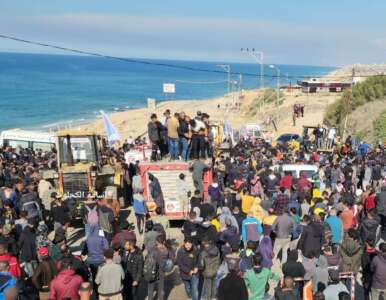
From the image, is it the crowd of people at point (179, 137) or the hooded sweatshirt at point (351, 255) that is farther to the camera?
the crowd of people at point (179, 137)

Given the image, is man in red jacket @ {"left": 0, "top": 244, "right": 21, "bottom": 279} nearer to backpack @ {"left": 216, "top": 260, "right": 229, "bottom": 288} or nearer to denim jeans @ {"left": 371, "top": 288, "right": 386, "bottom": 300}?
backpack @ {"left": 216, "top": 260, "right": 229, "bottom": 288}

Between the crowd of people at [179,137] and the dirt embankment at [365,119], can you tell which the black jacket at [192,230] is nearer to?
the crowd of people at [179,137]

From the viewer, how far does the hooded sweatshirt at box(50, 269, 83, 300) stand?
7.48 meters

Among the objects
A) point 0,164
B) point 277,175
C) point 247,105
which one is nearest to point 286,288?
point 277,175

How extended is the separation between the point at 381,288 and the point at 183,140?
8357 millimetres

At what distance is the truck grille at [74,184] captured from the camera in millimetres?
16047

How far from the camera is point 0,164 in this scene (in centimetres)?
1952

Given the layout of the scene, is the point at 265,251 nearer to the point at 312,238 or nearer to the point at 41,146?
the point at 312,238

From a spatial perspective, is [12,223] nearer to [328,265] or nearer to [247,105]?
[328,265]

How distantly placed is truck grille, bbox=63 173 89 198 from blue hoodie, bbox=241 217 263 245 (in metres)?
6.66

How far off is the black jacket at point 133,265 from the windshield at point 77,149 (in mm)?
8527

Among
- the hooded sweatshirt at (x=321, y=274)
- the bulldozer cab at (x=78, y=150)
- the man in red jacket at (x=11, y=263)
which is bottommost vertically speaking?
the hooded sweatshirt at (x=321, y=274)

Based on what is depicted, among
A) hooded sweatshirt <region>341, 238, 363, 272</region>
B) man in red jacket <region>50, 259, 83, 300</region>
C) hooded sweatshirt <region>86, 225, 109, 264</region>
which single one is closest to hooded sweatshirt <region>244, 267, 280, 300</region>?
hooded sweatshirt <region>341, 238, 363, 272</region>

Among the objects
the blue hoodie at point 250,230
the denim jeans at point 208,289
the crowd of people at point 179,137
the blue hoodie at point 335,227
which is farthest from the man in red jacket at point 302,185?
the denim jeans at point 208,289
